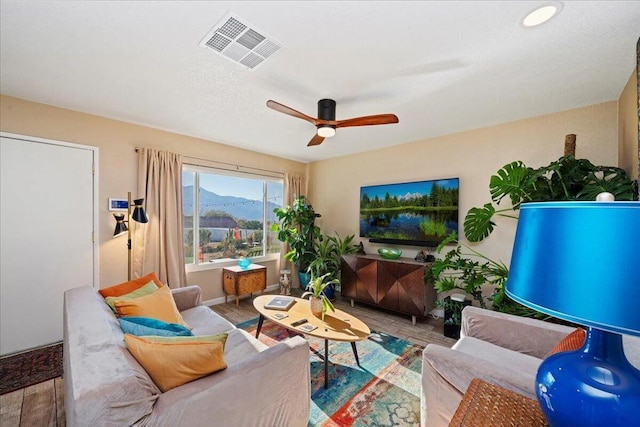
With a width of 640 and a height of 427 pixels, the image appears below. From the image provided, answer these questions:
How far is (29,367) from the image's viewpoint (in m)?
2.33

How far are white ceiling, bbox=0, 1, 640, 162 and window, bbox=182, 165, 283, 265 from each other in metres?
1.18

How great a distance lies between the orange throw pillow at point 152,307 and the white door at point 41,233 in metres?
1.51

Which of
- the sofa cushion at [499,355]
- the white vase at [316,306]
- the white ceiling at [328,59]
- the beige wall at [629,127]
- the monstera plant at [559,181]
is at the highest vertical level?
the white ceiling at [328,59]

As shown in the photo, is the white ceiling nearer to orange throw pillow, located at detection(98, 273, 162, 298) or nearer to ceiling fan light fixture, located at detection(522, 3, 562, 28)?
ceiling fan light fixture, located at detection(522, 3, 562, 28)

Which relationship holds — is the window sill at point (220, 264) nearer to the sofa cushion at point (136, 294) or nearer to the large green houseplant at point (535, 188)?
the sofa cushion at point (136, 294)

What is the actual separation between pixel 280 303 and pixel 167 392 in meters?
1.54

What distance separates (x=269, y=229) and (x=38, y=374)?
322cm

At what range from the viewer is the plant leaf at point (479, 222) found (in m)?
2.72

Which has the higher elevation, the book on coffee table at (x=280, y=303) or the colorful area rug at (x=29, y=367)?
the book on coffee table at (x=280, y=303)

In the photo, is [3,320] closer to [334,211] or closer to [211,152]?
[211,152]

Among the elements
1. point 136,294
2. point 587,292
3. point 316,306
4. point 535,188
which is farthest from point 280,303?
point 535,188

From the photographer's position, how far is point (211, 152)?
394cm

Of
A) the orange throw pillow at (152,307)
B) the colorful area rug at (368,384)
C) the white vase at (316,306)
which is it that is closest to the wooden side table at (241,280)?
the colorful area rug at (368,384)

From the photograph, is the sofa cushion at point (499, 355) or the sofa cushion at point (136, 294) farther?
the sofa cushion at point (136, 294)
